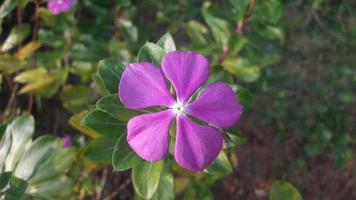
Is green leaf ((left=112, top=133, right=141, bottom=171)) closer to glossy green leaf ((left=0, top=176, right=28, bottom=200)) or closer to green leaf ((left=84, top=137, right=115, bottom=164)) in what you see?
green leaf ((left=84, top=137, right=115, bottom=164))

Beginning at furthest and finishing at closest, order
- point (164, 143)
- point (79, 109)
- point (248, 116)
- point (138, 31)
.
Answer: point (248, 116)
point (138, 31)
point (79, 109)
point (164, 143)

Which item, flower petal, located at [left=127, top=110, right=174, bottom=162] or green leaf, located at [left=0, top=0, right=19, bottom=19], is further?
green leaf, located at [left=0, top=0, right=19, bottom=19]

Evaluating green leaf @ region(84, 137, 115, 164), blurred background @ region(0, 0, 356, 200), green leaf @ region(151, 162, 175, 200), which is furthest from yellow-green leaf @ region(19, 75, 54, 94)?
green leaf @ region(151, 162, 175, 200)

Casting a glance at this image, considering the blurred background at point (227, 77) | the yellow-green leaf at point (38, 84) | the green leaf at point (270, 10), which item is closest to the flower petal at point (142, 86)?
the blurred background at point (227, 77)

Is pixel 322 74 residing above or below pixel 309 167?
above

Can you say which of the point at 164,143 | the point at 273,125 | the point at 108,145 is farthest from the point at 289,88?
the point at 164,143

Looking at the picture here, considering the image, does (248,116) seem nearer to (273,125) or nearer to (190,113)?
(273,125)
